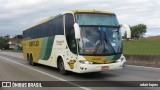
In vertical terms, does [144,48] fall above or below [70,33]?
below

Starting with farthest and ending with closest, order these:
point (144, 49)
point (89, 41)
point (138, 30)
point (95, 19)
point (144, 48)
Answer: point (138, 30) → point (144, 48) → point (144, 49) → point (95, 19) → point (89, 41)

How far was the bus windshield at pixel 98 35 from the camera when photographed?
50.5 feet

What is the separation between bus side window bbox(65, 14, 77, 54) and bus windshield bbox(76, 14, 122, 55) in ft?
1.76

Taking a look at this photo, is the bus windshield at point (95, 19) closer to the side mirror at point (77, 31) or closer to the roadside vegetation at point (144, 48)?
the side mirror at point (77, 31)

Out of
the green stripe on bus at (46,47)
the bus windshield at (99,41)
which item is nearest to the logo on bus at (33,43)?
the green stripe on bus at (46,47)

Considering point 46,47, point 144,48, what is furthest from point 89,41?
point 144,48

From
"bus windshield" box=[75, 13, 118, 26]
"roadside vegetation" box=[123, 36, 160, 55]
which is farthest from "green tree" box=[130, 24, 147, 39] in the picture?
"bus windshield" box=[75, 13, 118, 26]

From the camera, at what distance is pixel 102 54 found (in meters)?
15.4

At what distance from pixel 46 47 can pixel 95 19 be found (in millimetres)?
6206

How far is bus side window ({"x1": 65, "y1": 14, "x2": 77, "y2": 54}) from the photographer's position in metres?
16.1

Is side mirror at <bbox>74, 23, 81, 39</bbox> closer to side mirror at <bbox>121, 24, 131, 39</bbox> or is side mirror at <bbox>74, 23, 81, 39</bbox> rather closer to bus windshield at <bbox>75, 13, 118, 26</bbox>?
bus windshield at <bbox>75, 13, 118, 26</bbox>

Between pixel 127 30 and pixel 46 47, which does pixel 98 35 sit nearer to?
pixel 127 30

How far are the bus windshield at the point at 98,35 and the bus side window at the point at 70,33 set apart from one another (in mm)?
536

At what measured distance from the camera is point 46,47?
2152 cm
